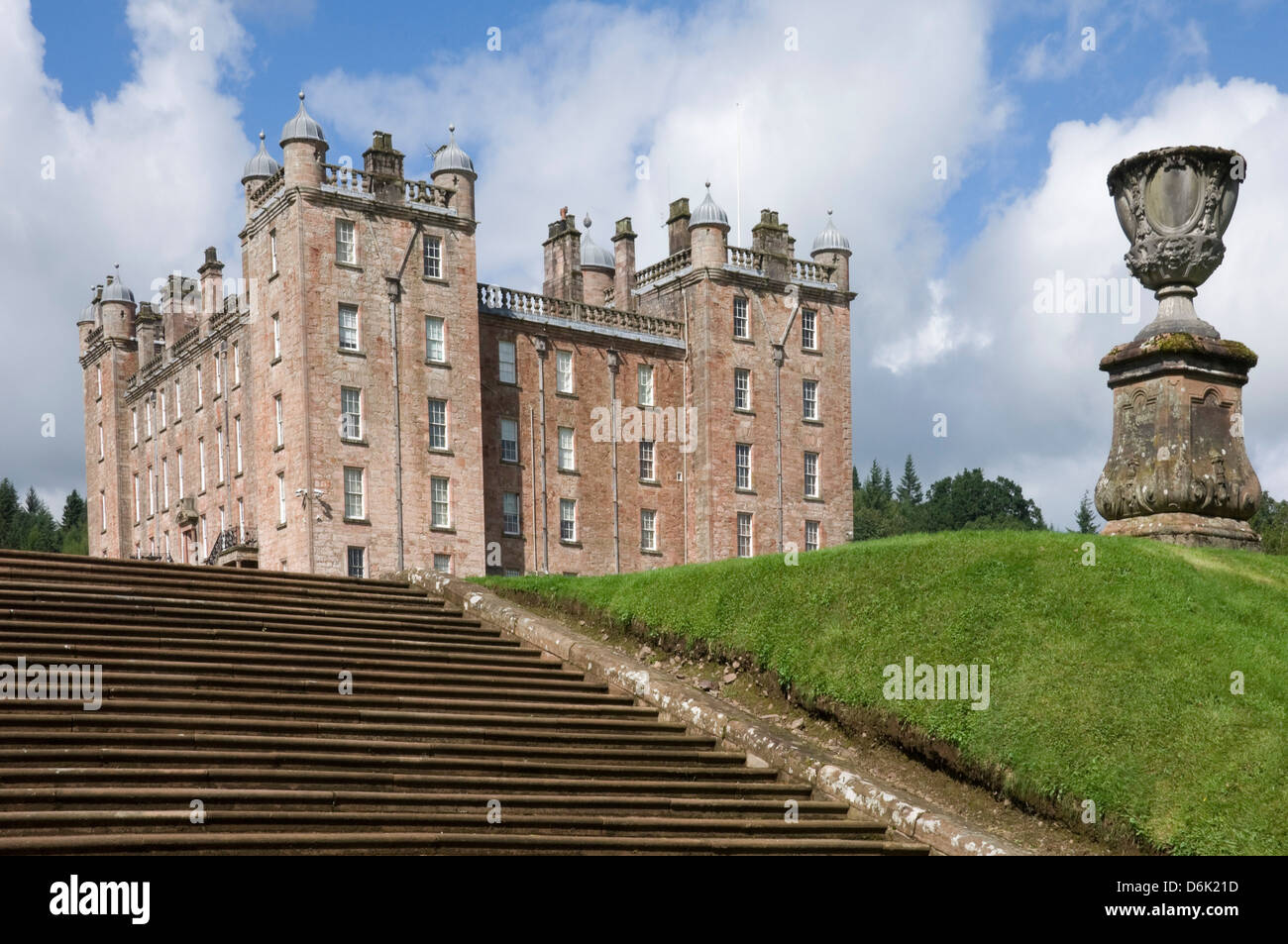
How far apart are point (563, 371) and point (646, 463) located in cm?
508

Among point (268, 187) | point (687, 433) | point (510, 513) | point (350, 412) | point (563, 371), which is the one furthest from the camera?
point (687, 433)

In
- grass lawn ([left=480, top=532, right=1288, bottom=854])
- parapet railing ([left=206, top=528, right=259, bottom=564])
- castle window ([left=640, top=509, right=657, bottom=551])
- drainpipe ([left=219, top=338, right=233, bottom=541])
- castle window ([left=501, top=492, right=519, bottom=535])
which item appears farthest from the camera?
castle window ([left=640, top=509, right=657, bottom=551])

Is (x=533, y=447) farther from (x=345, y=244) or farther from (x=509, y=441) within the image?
(x=345, y=244)

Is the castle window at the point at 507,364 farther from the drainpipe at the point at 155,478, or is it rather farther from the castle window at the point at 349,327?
the drainpipe at the point at 155,478

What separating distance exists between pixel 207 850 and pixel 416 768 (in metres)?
3.64

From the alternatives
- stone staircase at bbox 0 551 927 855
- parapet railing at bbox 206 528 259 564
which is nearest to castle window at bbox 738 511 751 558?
parapet railing at bbox 206 528 259 564

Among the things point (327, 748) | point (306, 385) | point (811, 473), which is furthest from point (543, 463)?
point (327, 748)

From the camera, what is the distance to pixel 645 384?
60.6 metres

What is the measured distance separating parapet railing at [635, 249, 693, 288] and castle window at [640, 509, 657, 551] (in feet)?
33.2

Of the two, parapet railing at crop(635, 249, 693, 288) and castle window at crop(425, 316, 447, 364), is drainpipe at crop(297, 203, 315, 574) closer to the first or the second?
castle window at crop(425, 316, 447, 364)

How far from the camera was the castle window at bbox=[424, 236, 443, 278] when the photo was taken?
53.9 m

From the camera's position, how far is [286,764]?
53.0ft

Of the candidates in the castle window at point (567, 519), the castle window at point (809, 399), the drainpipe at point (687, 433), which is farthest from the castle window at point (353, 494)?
the castle window at point (809, 399)

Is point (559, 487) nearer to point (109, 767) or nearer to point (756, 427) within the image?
point (756, 427)
